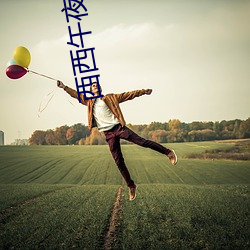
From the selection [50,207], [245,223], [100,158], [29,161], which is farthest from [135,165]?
[245,223]

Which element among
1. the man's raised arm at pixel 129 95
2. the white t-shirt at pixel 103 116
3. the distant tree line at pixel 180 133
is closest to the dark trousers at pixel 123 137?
the white t-shirt at pixel 103 116

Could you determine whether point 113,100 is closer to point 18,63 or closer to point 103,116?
point 103,116

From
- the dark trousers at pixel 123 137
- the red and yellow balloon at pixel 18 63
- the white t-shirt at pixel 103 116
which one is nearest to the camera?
the dark trousers at pixel 123 137

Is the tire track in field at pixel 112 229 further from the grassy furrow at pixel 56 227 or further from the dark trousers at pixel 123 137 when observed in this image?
the dark trousers at pixel 123 137

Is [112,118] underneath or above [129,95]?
underneath

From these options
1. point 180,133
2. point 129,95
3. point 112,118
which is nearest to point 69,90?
point 112,118

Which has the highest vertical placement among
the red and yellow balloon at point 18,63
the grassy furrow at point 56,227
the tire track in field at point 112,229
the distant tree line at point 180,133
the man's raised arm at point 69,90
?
the red and yellow balloon at point 18,63

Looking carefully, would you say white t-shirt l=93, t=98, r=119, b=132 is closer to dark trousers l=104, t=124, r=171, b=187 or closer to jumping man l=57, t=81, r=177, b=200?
jumping man l=57, t=81, r=177, b=200

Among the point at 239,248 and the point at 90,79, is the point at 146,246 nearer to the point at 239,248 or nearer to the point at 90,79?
the point at 239,248

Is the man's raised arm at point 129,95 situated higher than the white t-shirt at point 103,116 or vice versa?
the man's raised arm at point 129,95

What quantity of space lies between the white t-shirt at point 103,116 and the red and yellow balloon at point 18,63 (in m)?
2.26

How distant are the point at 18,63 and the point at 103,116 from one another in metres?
2.71

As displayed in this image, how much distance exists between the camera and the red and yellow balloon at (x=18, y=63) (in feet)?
24.5

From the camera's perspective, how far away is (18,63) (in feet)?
24.5
